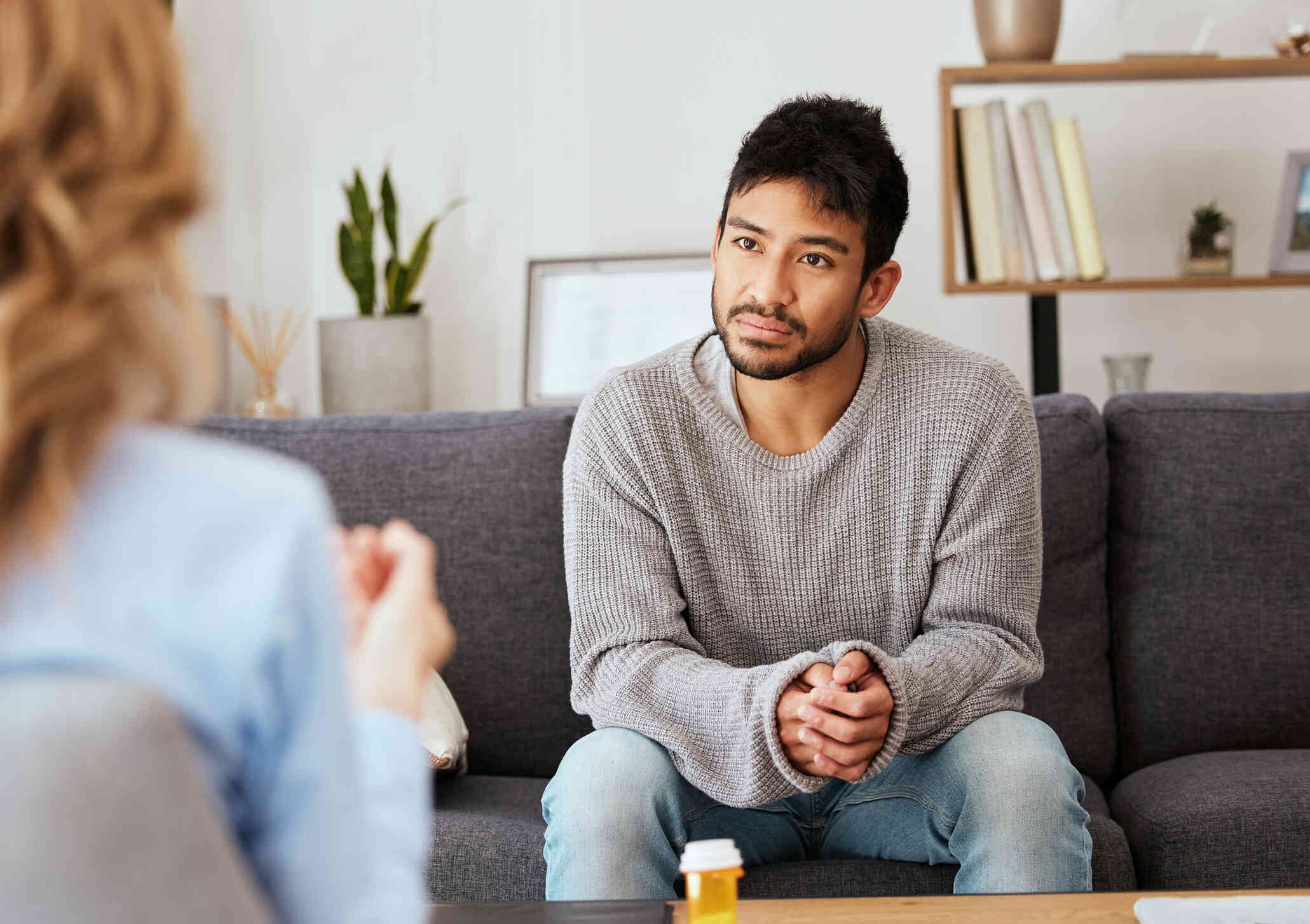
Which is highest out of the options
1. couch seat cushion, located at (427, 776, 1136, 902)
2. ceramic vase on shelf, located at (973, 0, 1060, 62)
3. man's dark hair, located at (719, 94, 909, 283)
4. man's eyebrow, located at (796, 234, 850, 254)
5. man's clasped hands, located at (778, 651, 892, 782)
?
ceramic vase on shelf, located at (973, 0, 1060, 62)

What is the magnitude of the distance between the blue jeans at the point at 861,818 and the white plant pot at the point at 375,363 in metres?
1.33

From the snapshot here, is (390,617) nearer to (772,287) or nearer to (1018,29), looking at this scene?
(772,287)

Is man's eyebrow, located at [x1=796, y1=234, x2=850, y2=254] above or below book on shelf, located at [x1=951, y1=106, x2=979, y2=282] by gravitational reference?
below

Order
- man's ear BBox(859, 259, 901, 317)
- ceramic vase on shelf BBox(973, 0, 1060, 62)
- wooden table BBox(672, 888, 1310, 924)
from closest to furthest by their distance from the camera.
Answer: wooden table BBox(672, 888, 1310, 924) < man's ear BBox(859, 259, 901, 317) < ceramic vase on shelf BBox(973, 0, 1060, 62)

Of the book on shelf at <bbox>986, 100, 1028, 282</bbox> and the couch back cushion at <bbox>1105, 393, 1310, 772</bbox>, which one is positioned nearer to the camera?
the couch back cushion at <bbox>1105, 393, 1310, 772</bbox>

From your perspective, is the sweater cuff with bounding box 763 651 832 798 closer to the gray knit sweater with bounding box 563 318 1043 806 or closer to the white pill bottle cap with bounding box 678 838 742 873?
the gray knit sweater with bounding box 563 318 1043 806

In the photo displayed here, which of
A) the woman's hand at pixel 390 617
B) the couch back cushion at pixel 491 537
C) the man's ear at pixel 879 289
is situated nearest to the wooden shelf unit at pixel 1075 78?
the man's ear at pixel 879 289

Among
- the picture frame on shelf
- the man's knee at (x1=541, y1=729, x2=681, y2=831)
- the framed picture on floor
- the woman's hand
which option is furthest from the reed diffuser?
the woman's hand

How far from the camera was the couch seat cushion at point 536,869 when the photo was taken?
1.41 meters

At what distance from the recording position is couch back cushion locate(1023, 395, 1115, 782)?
1780 mm

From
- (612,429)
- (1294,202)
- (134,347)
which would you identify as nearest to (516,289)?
(612,429)

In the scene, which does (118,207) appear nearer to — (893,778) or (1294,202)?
(893,778)

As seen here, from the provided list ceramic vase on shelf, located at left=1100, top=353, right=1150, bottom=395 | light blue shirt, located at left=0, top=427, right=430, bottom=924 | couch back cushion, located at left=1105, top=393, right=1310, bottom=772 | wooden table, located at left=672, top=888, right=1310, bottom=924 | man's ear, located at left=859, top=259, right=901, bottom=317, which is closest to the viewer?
light blue shirt, located at left=0, top=427, right=430, bottom=924

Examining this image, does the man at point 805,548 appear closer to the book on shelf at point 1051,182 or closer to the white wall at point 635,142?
the book on shelf at point 1051,182
